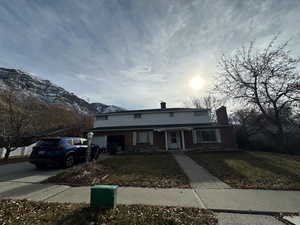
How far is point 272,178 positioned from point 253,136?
17.1 meters

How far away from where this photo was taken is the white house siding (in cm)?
1847

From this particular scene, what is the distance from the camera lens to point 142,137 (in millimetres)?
17016

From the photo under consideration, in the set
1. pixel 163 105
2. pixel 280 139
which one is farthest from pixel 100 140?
pixel 280 139

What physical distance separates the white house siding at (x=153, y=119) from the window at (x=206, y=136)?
191 cm

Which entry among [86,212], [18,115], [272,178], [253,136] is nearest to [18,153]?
[18,115]

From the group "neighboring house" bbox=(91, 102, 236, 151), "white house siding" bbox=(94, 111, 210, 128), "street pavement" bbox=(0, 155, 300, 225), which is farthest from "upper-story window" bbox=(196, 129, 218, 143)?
"street pavement" bbox=(0, 155, 300, 225)

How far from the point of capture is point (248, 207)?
3459 mm

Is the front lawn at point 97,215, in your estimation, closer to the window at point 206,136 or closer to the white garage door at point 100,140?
the white garage door at point 100,140

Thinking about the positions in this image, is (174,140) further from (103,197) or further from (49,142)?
(103,197)

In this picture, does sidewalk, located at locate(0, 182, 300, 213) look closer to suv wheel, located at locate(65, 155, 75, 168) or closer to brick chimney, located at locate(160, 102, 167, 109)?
suv wheel, located at locate(65, 155, 75, 168)

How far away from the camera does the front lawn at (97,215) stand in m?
2.84

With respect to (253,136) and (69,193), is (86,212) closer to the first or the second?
(69,193)

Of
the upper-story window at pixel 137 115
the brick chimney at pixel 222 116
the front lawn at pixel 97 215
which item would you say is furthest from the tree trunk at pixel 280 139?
the front lawn at pixel 97 215

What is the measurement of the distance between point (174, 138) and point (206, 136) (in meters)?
3.79
